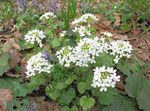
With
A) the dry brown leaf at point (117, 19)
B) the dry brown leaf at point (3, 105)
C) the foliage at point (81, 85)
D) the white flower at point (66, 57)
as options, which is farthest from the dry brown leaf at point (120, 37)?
the dry brown leaf at point (3, 105)

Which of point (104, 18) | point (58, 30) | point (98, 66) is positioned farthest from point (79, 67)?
point (104, 18)

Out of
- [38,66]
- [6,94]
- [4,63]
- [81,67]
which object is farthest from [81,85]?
[4,63]

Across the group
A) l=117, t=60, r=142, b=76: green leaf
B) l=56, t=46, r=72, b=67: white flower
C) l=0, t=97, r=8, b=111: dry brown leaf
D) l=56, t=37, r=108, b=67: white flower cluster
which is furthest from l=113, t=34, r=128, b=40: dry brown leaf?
l=0, t=97, r=8, b=111: dry brown leaf

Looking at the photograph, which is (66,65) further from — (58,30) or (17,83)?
(58,30)

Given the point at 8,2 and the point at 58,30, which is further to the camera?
the point at 8,2

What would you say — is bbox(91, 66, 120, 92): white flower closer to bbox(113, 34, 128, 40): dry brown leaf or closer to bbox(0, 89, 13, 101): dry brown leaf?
bbox(0, 89, 13, 101): dry brown leaf

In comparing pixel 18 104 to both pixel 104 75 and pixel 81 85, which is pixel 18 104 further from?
pixel 104 75

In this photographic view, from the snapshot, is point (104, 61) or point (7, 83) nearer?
point (104, 61)
